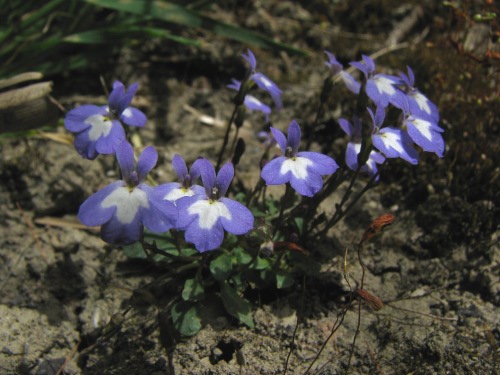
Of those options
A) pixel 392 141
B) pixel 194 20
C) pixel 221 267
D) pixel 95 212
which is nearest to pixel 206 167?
pixel 95 212

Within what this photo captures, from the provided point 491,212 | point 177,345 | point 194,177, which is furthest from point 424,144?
point 177,345

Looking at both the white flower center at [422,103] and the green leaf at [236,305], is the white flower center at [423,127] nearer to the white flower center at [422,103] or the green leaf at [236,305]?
the white flower center at [422,103]

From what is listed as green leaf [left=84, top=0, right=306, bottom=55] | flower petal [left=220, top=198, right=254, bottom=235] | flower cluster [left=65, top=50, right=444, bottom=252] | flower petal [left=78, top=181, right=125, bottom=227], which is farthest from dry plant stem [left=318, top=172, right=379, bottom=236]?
green leaf [left=84, top=0, right=306, bottom=55]

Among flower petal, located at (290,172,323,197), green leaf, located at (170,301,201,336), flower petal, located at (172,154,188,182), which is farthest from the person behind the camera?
green leaf, located at (170,301,201,336)

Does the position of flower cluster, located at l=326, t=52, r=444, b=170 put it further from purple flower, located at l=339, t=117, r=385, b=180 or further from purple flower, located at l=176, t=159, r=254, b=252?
purple flower, located at l=176, t=159, r=254, b=252

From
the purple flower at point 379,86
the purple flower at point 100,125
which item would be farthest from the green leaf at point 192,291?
the purple flower at point 379,86

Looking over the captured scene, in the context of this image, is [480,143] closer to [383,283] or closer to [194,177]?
[383,283]
